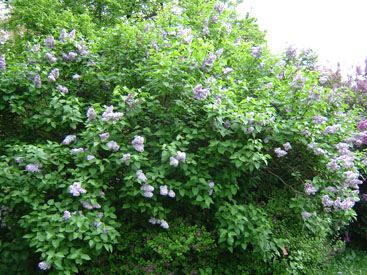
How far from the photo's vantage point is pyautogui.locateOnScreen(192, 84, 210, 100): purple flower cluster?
11.6 feet

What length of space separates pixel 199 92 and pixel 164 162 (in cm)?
89

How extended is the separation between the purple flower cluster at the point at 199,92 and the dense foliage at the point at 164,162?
12 mm

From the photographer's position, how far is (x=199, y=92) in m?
3.55

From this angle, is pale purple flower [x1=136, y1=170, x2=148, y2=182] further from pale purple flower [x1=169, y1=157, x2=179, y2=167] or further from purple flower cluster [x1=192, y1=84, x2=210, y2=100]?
purple flower cluster [x1=192, y1=84, x2=210, y2=100]

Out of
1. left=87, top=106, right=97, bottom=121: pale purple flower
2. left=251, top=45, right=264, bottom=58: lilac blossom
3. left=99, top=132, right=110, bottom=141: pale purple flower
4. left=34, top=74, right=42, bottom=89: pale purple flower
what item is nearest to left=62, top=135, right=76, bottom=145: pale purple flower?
left=87, top=106, right=97, bottom=121: pale purple flower

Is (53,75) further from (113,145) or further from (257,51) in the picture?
(257,51)

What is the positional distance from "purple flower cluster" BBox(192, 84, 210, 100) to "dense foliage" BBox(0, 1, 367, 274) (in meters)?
0.01

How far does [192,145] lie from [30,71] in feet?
7.87

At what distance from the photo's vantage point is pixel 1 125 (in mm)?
4621

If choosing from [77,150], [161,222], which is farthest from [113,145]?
[161,222]

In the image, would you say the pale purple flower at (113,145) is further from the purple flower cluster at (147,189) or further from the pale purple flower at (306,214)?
the pale purple flower at (306,214)

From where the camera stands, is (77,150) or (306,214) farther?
(306,214)

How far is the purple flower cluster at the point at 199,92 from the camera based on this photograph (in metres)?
3.53

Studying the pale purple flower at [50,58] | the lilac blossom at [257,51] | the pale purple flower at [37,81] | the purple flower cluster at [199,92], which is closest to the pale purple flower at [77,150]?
the pale purple flower at [37,81]
